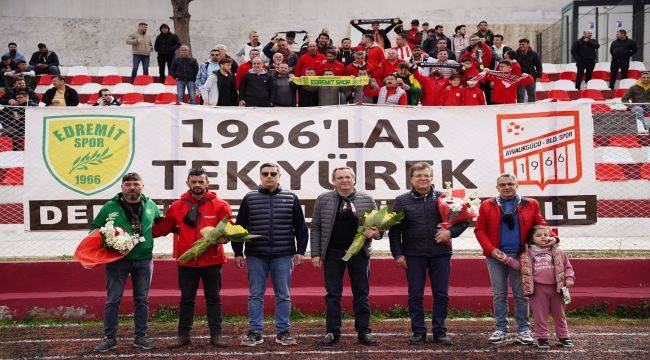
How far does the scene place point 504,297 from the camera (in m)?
8.37

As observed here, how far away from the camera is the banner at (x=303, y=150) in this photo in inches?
406

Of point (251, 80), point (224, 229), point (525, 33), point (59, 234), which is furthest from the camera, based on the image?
point (525, 33)

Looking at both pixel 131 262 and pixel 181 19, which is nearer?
pixel 131 262

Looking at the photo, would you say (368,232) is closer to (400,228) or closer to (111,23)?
(400,228)

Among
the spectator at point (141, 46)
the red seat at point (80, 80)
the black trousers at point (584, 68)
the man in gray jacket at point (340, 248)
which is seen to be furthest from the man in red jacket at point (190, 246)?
the red seat at point (80, 80)

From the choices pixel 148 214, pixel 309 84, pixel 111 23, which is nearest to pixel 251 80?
pixel 309 84

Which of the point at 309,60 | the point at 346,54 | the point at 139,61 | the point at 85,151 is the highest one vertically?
the point at 139,61

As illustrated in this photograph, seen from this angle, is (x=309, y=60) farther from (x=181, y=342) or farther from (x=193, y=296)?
(x=181, y=342)

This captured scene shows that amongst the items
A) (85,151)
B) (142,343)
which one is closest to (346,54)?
Result: (85,151)

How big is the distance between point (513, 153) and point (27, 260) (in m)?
6.16

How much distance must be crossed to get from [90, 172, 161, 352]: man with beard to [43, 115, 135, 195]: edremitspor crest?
1.98 meters

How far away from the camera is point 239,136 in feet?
34.7

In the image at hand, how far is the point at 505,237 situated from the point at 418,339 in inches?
52.3

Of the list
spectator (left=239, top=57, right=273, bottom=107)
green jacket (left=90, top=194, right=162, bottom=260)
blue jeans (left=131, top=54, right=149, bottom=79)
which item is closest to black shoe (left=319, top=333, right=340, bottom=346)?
green jacket (left=90, top=194, right=162, bottom=260)
